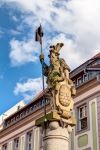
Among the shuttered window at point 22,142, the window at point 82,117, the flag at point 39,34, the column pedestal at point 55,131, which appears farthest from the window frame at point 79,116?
the column pedestal at point 55,131

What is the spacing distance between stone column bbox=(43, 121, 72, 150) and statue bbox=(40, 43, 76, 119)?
1.04 ft

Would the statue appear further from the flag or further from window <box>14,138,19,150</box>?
window <box>14,138,19,150</box>

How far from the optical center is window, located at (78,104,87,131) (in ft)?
71.4

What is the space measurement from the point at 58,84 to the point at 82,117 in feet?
41.6

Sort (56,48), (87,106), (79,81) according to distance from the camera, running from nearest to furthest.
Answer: (56,48), (87,106), (79,81)

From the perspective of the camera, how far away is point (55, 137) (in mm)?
9039

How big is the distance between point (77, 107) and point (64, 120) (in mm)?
13305

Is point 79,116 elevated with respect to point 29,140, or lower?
elevated

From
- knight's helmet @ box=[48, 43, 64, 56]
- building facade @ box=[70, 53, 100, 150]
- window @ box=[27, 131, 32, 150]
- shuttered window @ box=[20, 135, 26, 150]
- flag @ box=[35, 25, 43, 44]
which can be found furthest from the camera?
shuttered window @ box=[20, 135, 26, 150]

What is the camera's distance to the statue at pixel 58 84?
31.1ft

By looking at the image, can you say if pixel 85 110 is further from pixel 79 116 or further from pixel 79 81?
pixel 79 81

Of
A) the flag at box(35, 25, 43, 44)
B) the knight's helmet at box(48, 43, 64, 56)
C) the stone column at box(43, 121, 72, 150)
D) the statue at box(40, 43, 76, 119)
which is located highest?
the flag at box(35, 25, 43, 44)

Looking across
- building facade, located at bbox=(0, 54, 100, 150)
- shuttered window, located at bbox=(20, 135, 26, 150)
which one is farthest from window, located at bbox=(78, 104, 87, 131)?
shuttered window, located at bbox=(20, 135, 26, 150)

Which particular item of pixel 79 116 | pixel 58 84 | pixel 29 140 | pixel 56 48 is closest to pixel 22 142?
pixel 29 140
